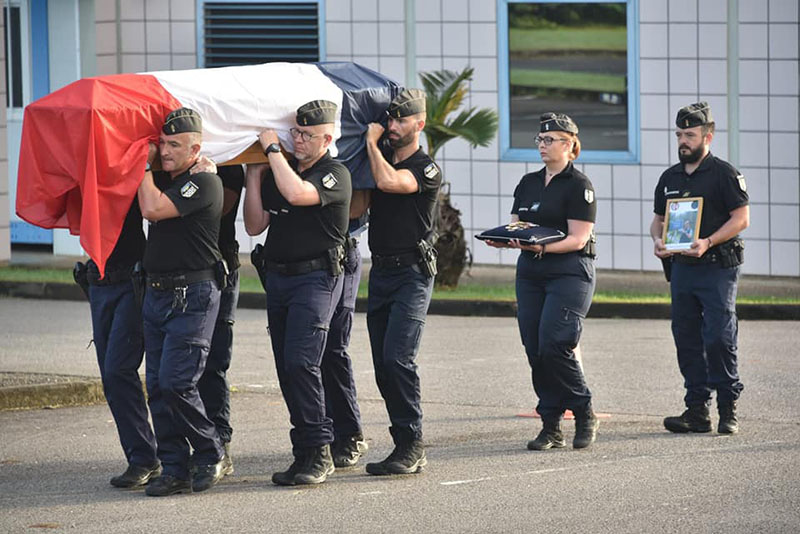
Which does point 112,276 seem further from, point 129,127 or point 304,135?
point 304,135

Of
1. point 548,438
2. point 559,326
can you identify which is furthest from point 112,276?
point 548,438

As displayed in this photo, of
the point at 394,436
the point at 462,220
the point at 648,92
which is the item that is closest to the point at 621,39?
the point at 648,92

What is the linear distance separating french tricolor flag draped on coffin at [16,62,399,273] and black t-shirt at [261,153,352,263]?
31 centimetres

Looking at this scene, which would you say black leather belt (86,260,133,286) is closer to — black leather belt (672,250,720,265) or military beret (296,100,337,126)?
military beret (296,100,337,126)

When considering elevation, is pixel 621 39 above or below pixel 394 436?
above

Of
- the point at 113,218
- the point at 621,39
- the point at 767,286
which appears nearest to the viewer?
the point at 113,218

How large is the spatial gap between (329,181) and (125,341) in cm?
136

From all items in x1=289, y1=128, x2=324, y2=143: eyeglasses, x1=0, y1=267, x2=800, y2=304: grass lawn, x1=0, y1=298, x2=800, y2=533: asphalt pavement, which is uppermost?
x1=289, y1=128, x2=324, y2=143: eyeglasses

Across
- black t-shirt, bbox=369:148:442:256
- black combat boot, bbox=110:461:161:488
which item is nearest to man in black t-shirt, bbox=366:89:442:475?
black t-shirt, bbox=369:148:442:256

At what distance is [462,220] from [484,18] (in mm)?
2256

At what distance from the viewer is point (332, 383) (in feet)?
28.4

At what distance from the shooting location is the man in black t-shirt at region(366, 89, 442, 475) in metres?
8.38

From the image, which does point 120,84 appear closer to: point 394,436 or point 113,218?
point 113,218

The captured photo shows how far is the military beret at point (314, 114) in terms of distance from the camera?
8.13 metres
